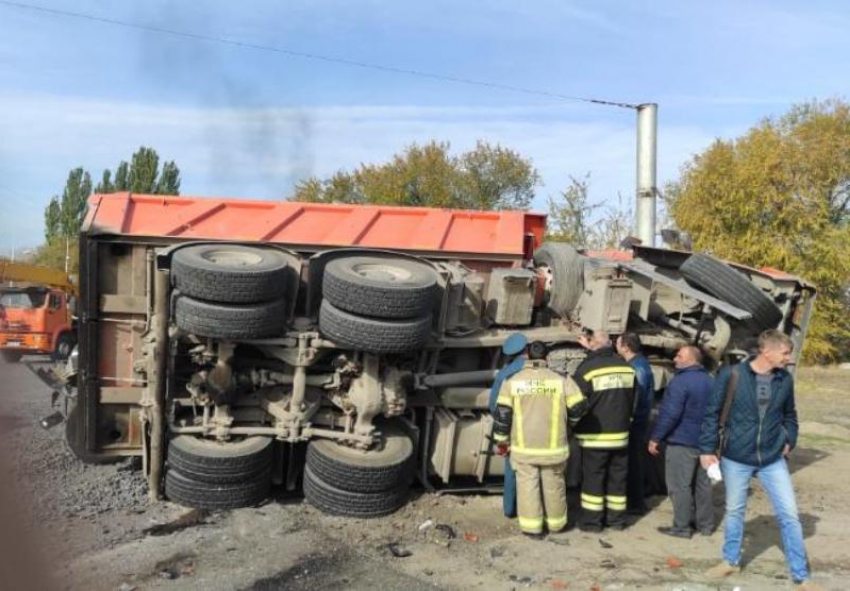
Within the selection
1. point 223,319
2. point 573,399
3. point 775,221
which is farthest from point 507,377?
point 775,221

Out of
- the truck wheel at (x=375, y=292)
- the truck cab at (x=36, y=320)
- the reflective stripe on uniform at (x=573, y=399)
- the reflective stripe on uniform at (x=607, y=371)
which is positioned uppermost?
the truck wheel at (x=375, y=292)

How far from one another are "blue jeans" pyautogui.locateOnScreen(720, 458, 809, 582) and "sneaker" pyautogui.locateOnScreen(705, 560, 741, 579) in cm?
3

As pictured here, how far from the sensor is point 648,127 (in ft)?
49.0

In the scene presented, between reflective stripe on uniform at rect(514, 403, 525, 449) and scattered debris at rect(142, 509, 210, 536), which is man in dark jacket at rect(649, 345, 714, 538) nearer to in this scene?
reflective stripe on uniform at rect(514, 403, 525, 449)

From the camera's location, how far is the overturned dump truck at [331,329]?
5531 millimetres

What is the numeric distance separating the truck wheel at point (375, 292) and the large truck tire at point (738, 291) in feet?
8.46

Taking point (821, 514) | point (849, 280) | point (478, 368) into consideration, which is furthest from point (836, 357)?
point (478, 368)

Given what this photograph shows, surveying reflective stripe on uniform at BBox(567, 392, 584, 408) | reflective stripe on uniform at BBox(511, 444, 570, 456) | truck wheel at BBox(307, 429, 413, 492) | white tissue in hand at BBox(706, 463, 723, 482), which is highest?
reflective stripe on uniform at BBox(567, 392, 584, 408)

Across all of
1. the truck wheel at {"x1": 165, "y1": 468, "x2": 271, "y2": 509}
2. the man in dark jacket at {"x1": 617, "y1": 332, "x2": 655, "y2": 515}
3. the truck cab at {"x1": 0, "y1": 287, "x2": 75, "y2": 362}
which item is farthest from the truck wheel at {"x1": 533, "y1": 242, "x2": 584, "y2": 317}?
the truck cab at {"x1": 0, "y1": 287, "x2": 75, "y2": 362}

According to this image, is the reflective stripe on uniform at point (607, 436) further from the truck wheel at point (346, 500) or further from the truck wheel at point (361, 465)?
the truck wheel at point (346, 500)

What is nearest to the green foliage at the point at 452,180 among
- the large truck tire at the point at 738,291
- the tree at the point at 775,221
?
the tree at the point at 775,221

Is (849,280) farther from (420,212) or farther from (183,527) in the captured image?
(183,527)

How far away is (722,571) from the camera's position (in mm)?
4879

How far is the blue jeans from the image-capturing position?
15.4 feet
